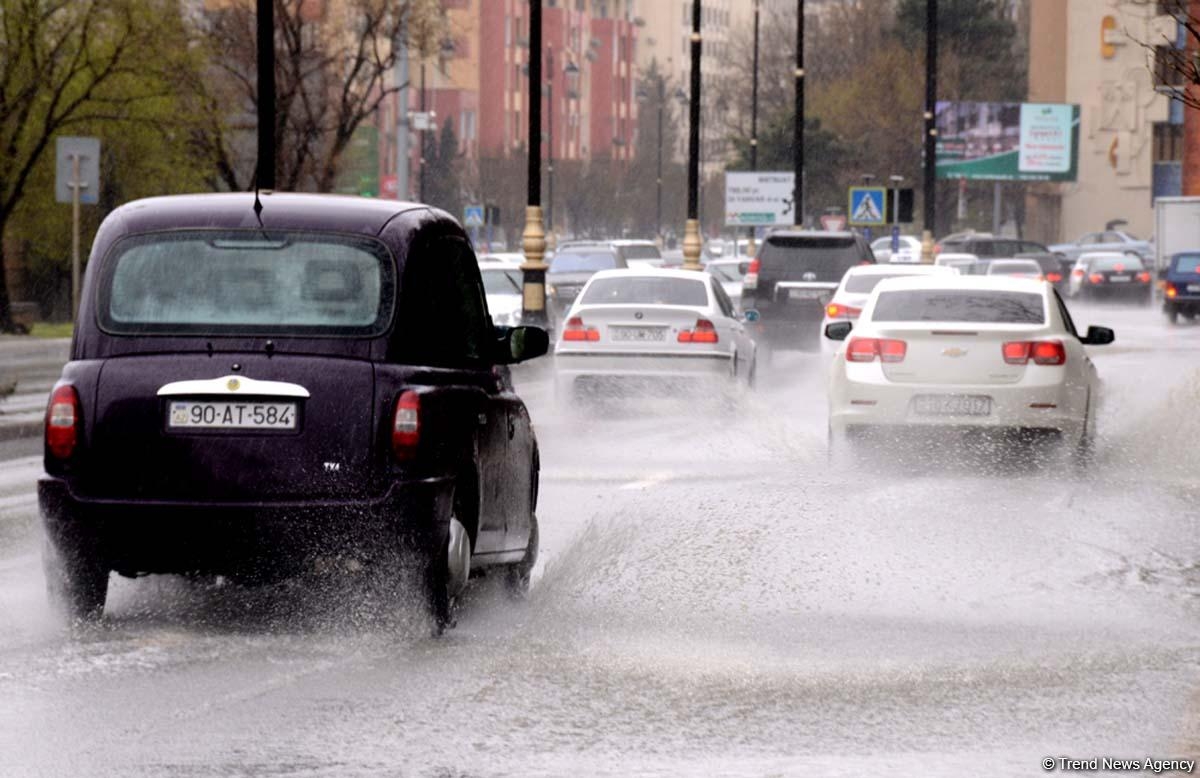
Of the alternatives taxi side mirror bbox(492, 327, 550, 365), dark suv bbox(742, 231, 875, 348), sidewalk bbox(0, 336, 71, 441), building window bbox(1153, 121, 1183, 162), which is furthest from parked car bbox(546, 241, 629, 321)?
building window bbox(1153, 121, 1183, 162)

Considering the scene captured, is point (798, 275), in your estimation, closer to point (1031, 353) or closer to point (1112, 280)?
point (1031, 353)

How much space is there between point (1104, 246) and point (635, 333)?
66.4m

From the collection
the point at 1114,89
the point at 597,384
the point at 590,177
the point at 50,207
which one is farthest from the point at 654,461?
the point at 590,177

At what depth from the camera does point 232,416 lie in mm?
8773

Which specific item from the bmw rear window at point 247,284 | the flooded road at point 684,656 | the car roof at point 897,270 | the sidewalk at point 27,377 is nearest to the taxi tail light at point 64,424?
the bmw rear window at point 247,284

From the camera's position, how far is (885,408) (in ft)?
58.2

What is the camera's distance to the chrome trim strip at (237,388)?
8766 mm

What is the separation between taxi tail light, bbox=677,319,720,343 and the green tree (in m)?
19.4

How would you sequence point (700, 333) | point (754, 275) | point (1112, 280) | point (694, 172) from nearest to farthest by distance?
1. point (700, 333)
2. point (754, 275)
3. point (694, 172)
4. point (1112, 280)

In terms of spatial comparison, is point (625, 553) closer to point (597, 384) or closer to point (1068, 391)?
point (1068, 391)

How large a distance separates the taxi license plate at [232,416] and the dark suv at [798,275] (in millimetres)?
28493

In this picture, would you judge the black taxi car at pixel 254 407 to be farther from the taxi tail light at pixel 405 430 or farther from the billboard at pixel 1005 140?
the billboard at pixel 1005 140

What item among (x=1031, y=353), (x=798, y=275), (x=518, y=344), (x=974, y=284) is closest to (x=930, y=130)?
(x=798, y=275)

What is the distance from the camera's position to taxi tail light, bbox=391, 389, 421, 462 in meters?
8.80
